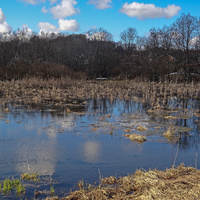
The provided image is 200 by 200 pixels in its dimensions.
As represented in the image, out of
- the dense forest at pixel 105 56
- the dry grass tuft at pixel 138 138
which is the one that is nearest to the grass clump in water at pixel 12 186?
the dry grass tuft at pixel 138 138

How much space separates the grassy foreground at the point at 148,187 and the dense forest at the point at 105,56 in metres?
22.3

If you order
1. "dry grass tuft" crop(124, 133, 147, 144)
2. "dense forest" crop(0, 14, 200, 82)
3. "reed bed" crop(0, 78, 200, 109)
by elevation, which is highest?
"dense forest" crop(0, 14, 200, 82)

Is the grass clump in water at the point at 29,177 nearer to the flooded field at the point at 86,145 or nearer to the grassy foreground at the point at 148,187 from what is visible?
the flooded field at the point at 86,145

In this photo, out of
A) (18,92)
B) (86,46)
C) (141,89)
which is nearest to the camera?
(18,92)

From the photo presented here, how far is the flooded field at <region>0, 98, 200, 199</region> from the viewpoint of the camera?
5527 millimetres

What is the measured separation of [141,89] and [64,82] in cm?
692

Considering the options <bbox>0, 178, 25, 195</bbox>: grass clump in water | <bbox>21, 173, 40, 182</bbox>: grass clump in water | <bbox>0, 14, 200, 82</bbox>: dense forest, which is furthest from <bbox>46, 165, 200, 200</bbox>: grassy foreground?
<bbox>0, 14, 200, 82</bbox>: dense forest

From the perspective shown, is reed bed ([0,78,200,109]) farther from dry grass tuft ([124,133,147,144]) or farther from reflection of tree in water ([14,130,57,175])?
dry grass tuft ([124,133,147,144])

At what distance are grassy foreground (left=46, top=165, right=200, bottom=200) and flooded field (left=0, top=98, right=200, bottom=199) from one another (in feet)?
1.30

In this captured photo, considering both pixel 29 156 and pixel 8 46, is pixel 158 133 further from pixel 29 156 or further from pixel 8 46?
pixel 8 46

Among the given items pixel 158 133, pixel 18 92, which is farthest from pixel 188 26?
pixel 158 133

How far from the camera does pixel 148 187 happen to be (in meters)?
4.60

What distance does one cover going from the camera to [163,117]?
1174 centimetres

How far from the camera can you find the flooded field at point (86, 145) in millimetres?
5527
